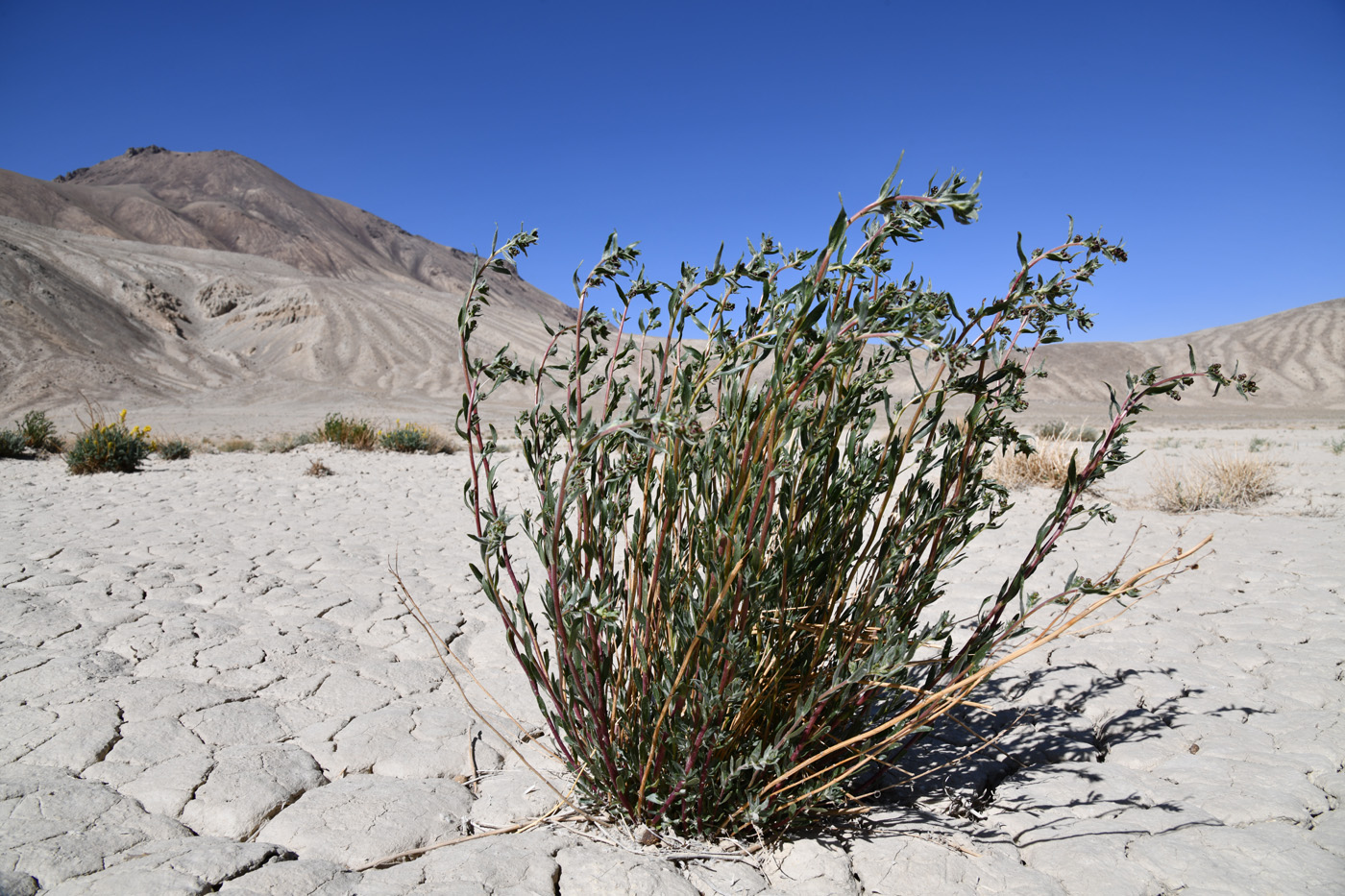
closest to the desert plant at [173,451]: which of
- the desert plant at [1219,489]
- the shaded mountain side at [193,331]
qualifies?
the desert plant at [1219,489]

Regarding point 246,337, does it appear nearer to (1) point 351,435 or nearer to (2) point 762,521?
(1) point 351,435

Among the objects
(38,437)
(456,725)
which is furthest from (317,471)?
(456,725)

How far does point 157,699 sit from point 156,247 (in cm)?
5251

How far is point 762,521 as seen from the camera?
1609mm

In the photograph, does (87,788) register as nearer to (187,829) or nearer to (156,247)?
(187,829)

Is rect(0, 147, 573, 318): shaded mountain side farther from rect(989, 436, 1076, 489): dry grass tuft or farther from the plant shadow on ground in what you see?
the plant shadow on ground

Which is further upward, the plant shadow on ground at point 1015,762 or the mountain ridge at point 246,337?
the mountain ridge at point 246,337

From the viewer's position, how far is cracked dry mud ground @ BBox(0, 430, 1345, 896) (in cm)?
170

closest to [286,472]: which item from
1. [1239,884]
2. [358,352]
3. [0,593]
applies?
[0,593]

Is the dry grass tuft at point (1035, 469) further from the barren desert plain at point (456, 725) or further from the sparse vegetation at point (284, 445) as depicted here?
the sparse vegetation at point (284, 445)

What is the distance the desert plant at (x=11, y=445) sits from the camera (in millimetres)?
8531

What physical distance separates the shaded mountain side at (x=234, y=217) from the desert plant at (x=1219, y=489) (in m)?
52.0

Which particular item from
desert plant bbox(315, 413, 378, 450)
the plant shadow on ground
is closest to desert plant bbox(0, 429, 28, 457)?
desert plant bbox(315, 413, 378, 450)

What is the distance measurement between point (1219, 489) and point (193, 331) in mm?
40383
